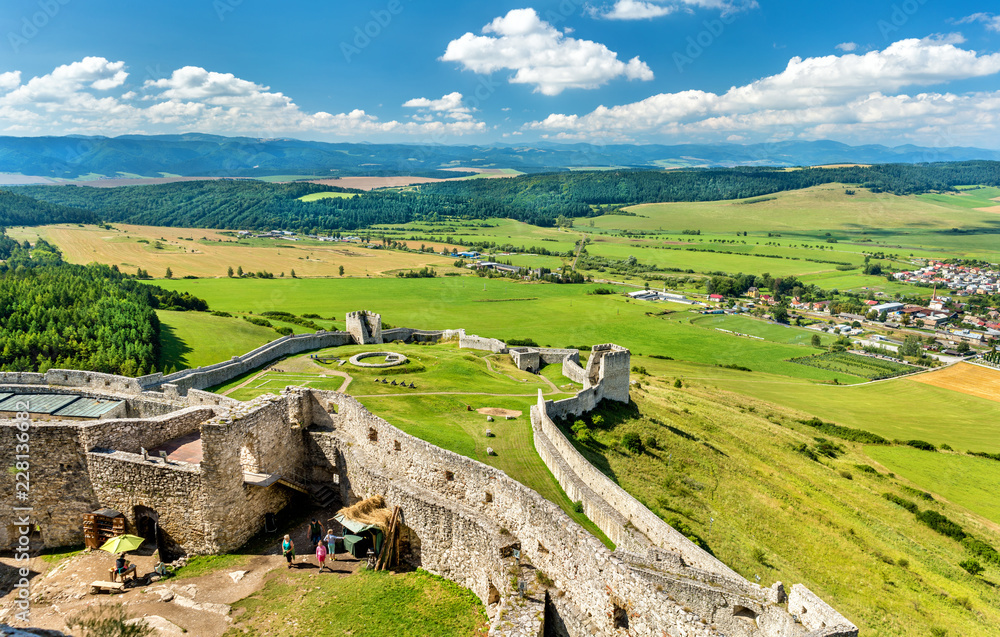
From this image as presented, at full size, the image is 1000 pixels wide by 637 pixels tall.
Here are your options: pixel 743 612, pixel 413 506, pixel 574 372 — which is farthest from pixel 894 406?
pixel 413 506

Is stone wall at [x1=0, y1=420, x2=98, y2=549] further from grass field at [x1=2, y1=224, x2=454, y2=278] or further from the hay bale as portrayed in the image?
grass field at [x1=2, y1=224, x2=454, y2=278]

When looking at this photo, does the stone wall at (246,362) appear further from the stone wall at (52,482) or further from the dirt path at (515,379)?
the dirt path at (515,379)

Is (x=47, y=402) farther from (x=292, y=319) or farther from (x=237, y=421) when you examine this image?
(x=292, y=319)

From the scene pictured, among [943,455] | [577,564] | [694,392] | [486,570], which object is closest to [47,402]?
[486,570]

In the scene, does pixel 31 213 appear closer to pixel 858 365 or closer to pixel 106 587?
pixel 106 587

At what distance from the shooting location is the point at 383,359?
42844mm

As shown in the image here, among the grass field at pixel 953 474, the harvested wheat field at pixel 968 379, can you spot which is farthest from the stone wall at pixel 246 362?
the harvested wheat field at pixel 968 379

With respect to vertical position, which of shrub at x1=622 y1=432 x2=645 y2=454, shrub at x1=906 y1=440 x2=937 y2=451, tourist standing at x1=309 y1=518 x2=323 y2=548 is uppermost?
tourist standing at x1=309 y1=518 x2=323 y2=548

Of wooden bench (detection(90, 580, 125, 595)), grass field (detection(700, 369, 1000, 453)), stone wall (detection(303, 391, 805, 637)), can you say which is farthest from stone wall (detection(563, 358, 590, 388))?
wooden bench (detection(90, 580, 125, 595))

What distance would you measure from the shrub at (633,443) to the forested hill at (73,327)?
34601 millimetres

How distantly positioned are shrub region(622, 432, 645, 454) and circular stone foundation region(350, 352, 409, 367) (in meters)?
17.3

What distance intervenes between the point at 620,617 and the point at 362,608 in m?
7.53

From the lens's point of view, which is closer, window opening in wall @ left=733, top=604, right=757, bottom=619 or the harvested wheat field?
window opening in wall @ left=733, top=604, right=757, bottom=619

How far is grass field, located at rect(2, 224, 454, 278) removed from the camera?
4840 inches
